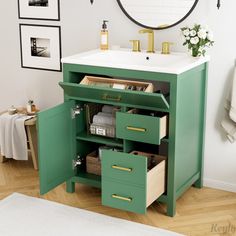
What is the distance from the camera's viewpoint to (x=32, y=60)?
407 cm

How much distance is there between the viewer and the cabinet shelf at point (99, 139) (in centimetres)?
323

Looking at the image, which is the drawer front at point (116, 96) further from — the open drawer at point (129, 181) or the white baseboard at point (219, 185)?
the white baseboard at point (219, 185)

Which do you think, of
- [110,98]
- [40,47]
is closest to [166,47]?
[110,98]

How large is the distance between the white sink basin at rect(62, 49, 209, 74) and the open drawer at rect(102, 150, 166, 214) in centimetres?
53

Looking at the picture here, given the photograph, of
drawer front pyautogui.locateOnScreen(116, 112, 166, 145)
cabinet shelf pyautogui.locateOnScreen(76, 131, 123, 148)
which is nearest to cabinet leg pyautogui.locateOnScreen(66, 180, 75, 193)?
cabinet shelf pyautogui.locateOnScreen(76, 131, 123, 148)

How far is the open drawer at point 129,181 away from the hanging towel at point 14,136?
42.0 inches

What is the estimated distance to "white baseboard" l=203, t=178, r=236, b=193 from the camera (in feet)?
11.5

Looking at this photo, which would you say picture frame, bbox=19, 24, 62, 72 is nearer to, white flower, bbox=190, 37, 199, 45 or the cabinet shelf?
the cabinet shelf

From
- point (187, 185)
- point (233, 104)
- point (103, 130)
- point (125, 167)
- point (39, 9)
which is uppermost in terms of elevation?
point (39, 9)

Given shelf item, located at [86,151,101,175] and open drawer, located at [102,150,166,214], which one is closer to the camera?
open drawer, located at [102,150,166,214]

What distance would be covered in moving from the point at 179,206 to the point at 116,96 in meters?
0.85

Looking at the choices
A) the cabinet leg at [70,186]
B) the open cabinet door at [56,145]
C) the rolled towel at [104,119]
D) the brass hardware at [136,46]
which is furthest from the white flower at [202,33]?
the cabinet leg at [70,186]

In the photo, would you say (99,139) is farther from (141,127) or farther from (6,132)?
(6,132)

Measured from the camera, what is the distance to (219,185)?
3539 mm
